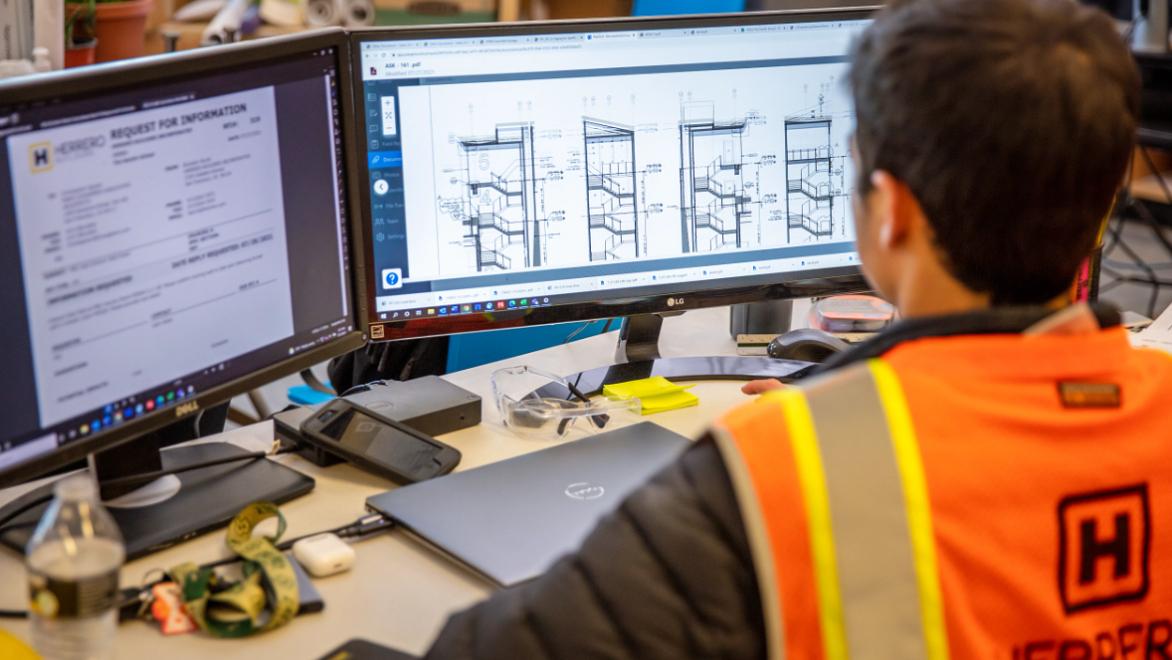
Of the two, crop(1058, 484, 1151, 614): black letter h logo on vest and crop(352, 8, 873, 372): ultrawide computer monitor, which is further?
crop(352, 8, 873, 372): ultrawide computer monitor

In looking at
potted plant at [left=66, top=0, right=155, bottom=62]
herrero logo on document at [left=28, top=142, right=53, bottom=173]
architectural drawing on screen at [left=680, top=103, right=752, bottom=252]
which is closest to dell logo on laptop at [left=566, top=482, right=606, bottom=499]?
architectural drawing on screen at [left=680, top=103, right=752, bottom=252]

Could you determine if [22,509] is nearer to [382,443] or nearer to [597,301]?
[382,443]

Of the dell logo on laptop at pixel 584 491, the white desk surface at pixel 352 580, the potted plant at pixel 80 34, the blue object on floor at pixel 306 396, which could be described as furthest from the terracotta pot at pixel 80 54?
the dell logo on laptop at pixel 584 491

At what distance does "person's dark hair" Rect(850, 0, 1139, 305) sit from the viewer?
920 millimetres

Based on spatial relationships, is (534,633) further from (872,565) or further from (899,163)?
(899,163)

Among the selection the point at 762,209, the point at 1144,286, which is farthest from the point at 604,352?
the point at 1144,286

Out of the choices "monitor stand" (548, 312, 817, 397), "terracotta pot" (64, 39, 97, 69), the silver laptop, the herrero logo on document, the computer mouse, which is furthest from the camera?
"terracotta pot" (64, 39, 97, 69)

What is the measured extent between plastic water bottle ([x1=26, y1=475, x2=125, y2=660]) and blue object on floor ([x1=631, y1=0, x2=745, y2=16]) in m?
2.38

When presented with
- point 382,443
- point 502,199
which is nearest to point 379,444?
point 382,443

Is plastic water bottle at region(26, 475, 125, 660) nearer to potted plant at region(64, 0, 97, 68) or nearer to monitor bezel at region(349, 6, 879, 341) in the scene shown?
monitor bezel at region(349, 6, 879, 341)

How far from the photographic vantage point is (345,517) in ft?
4.73

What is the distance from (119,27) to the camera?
3027 millimetres

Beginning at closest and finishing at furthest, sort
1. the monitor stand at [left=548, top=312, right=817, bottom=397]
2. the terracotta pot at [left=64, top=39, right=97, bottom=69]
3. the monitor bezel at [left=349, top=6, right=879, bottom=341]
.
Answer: the monitor bezel at [left=349, top=6, right=879, bottom=341]
the monitor stand at [left=548, top=312, right=817, bottom=397]
the terracotta pot at [left=64, top=39, right=97, bottom=69]

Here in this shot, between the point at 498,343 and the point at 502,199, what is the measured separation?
1.94 feet
